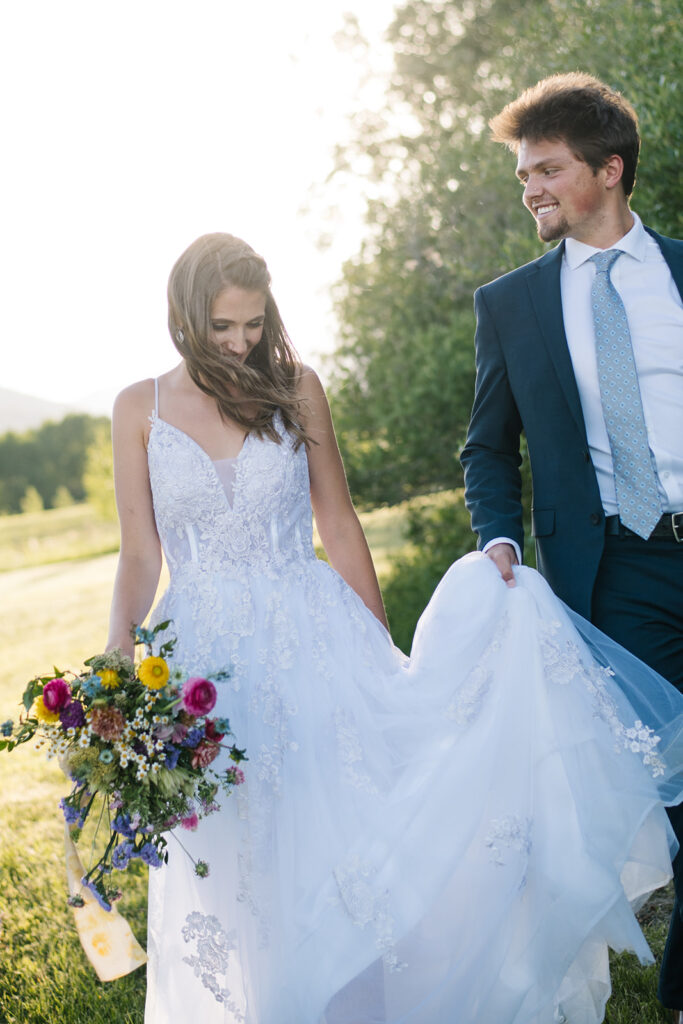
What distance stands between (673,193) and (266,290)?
3.66 meters

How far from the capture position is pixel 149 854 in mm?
2414

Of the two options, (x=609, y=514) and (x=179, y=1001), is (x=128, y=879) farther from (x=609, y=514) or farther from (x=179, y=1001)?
(x=609, y=514)

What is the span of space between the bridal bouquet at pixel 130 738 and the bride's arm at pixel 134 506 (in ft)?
2.64

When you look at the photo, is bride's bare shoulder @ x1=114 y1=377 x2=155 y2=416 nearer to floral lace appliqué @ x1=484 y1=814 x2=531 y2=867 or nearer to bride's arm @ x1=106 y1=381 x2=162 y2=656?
bride's arm @ x1=106 y1=381 x2=162 y2=656

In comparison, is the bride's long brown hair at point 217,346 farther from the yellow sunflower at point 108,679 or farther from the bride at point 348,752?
the yellow sunflower at point 108,679

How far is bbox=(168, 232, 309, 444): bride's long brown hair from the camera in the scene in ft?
10.5

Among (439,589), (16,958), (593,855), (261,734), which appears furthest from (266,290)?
(16,958)

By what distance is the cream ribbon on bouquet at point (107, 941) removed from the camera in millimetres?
3562

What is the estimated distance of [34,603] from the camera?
19156mm

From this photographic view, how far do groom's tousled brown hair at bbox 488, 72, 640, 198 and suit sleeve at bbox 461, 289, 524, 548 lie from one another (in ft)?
1.76

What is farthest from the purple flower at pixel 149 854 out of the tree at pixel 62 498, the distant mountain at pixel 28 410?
the distant mountain at pixel 28 410

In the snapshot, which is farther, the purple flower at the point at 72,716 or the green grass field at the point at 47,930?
the green grass field at the point at 47,930

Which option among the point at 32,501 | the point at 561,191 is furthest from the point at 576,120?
the point at 32,501

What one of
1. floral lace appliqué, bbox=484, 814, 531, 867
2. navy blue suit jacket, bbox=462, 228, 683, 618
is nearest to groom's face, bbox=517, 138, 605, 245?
navy blue suit jacket, bbox=462, 228, 683, 618
